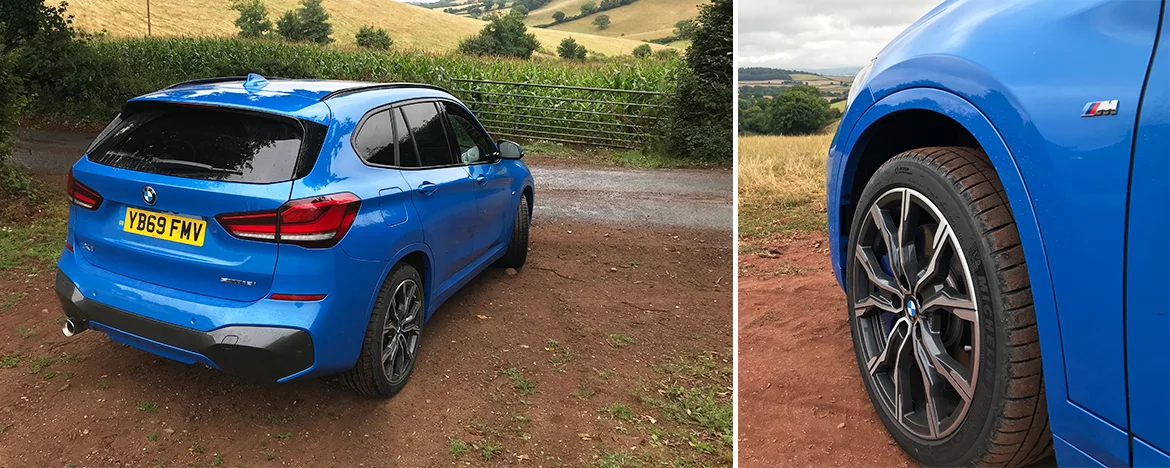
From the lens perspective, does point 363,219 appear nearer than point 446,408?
Yes

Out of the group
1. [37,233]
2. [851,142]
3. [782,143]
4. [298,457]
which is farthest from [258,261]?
[782,143]

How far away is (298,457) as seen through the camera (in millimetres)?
3252

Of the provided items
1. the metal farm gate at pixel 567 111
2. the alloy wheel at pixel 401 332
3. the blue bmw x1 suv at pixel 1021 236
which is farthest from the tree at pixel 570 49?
the blue bmw x1 suv at pixel 1021 236

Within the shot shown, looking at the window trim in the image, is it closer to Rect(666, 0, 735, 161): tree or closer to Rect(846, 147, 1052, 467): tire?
Rect(846, 147, 1052, 467): tire

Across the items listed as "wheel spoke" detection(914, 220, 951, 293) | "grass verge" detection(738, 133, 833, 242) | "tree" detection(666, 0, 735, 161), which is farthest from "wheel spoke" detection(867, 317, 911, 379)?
"tree" detection(666, 0, 735, 161)

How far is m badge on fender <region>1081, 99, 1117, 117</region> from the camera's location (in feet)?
5.44

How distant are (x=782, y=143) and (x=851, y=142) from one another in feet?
28.0

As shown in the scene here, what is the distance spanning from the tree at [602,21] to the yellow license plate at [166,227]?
312ft

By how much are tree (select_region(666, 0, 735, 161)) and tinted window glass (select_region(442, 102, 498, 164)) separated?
26.5 feet

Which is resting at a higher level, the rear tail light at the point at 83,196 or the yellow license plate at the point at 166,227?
the rear tail light at the point at 83,196

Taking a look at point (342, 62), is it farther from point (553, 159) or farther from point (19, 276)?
point (19, 276)

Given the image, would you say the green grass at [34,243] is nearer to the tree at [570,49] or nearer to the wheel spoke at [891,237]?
the wheel spoke at [891,237]

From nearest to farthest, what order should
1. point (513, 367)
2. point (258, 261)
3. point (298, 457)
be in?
point (258, 261) → point (298, 457) → point (513, 367)

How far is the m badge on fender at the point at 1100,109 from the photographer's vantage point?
1659 millimetres
